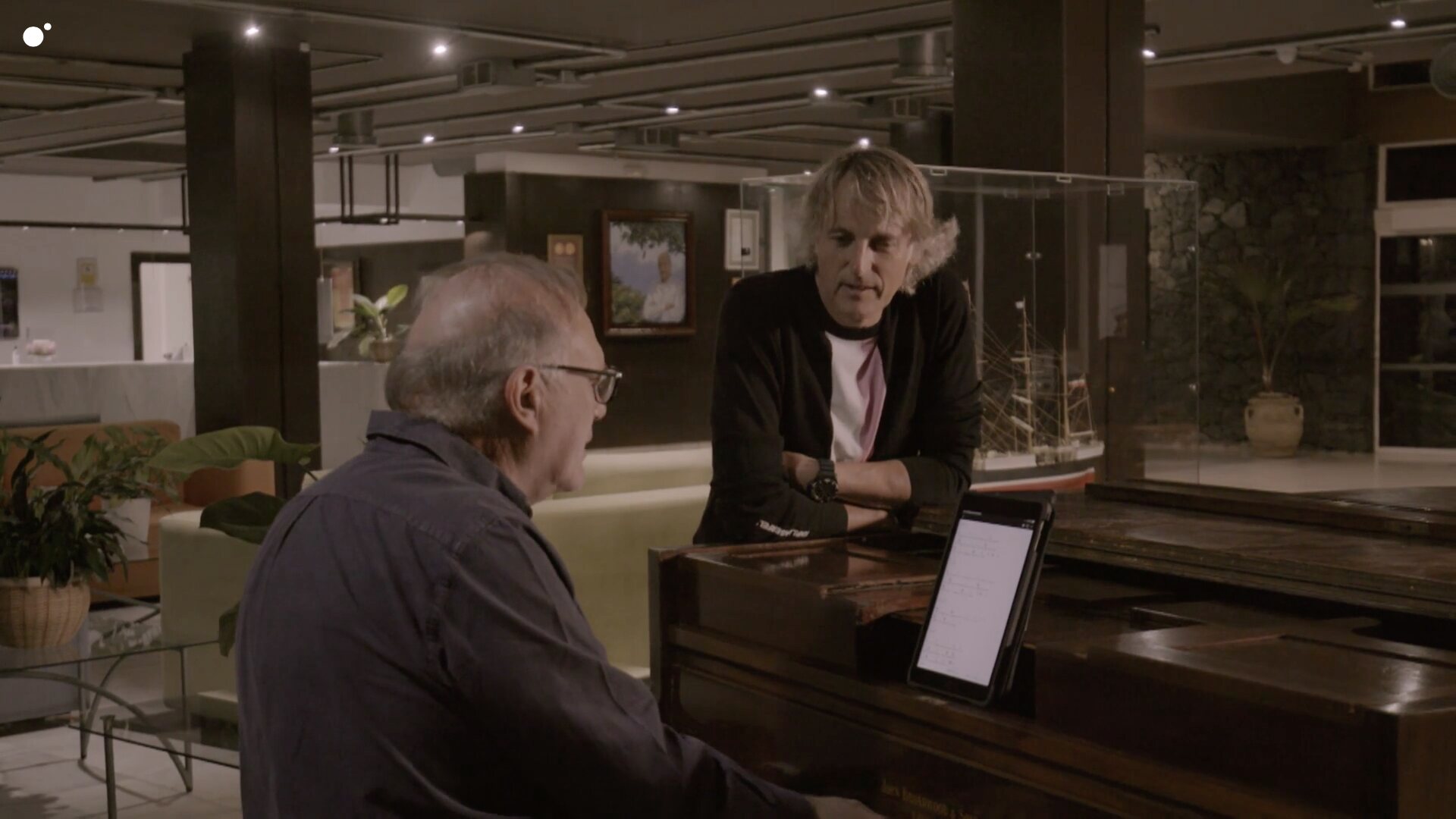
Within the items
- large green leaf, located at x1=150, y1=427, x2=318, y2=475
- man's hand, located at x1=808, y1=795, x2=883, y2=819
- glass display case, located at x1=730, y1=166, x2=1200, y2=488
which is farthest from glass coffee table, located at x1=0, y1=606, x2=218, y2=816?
man's hand, located at x1=808, y1=795, x2=883, y2=819

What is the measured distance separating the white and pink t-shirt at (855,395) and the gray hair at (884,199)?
0.13 meters

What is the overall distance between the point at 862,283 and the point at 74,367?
9413 mm

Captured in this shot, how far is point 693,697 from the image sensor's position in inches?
74.5

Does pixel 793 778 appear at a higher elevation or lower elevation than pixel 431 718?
lower

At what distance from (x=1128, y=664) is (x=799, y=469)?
899 millimetres

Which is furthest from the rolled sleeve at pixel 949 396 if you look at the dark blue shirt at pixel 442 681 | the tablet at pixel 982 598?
the dark blue shirt at pixel 442 681

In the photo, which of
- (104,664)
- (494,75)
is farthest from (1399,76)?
(104,664)

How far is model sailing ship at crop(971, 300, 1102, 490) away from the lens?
4.61 meters

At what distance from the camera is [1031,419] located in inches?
185

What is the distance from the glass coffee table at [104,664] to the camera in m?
4.28

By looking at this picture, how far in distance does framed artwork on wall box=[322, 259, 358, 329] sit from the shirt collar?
1788 centimetres

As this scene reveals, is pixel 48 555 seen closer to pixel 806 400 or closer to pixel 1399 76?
pixel 806 400

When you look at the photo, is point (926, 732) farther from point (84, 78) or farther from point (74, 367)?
point (74, 367)

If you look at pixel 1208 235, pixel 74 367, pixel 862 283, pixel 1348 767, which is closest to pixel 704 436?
pixel 1208 235
